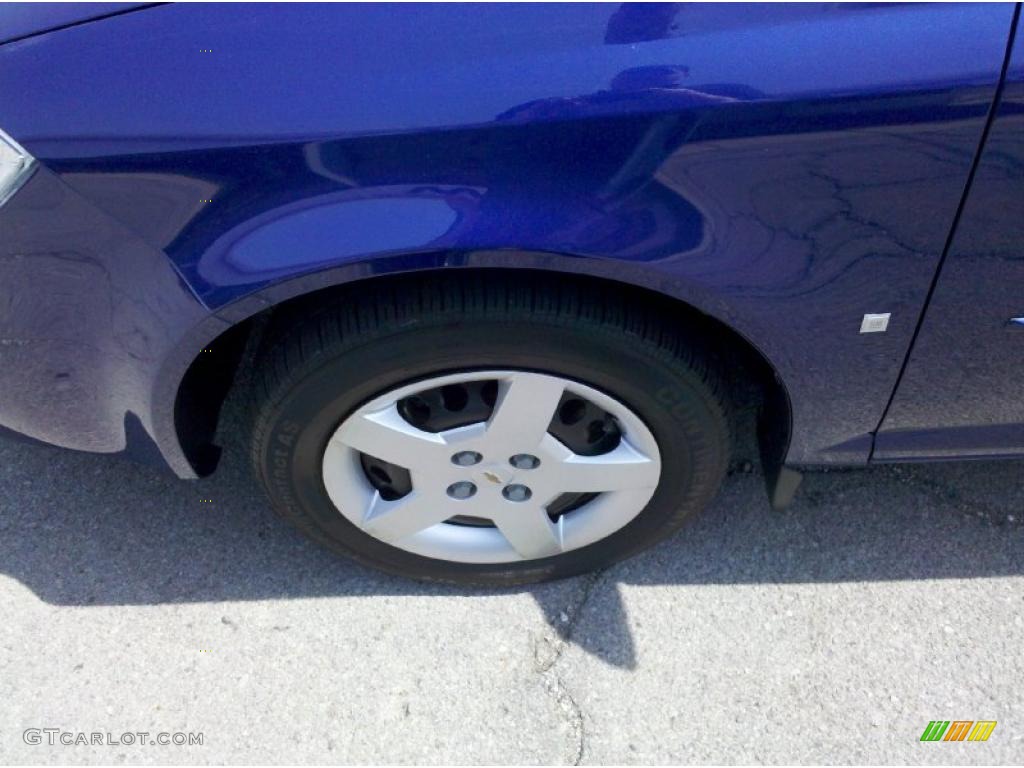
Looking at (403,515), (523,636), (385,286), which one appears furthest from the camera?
(523,636)

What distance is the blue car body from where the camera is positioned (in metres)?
1.29

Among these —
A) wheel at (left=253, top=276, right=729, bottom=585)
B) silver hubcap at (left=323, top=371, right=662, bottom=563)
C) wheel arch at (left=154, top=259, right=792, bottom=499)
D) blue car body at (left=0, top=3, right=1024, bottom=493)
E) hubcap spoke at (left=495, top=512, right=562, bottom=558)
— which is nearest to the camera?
blue car body at (left=0, top=3, right=1024, bottom=493)

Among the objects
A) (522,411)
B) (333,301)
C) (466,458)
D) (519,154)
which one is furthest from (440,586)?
(519,154)

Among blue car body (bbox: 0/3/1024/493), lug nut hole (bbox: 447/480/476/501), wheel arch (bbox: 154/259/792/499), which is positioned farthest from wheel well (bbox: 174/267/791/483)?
lug nut hole (bbox: 447/480/476/501)

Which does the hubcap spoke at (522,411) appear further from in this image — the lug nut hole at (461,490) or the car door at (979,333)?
the car door at (979,333)

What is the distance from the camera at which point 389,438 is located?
1.72 metres

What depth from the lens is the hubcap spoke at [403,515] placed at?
187 centimetres

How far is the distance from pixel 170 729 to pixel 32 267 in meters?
0.99

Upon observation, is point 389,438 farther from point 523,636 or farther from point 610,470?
point 523,636

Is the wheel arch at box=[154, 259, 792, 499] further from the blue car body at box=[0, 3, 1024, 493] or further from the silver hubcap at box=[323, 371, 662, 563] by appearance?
the silver hubcap at box=[323, 371, 662, 563]

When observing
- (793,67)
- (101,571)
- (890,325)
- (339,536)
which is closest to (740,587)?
(890,325)

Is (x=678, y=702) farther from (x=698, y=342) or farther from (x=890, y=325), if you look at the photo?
(x=890, y=325)

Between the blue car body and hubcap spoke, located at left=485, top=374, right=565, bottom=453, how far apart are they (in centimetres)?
26

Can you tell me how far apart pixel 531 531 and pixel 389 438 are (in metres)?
0.41
